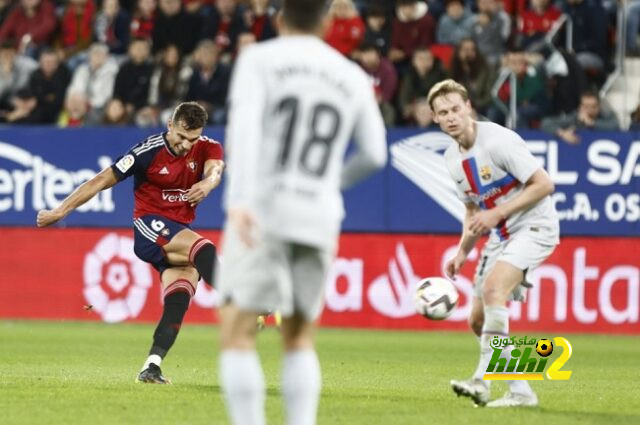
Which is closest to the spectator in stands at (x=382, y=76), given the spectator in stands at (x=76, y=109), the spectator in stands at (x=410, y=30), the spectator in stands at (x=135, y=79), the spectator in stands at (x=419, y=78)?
the spectator in stands at (x=419, y=78)

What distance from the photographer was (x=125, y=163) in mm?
10953

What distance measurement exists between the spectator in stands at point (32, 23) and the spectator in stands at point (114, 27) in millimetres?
758

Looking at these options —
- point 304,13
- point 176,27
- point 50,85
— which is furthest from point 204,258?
point 176,27

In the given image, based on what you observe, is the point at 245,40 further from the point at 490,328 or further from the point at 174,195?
the point at 490,328

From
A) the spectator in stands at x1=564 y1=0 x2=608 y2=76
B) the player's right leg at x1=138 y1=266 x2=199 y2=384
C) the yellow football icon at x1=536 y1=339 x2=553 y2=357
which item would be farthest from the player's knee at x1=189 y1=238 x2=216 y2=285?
the spectator in stands at x1=564 y1=0 x2=608 y2=76

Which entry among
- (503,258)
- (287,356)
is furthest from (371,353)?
(287,356)

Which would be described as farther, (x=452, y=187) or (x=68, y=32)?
(x=68, y=32)

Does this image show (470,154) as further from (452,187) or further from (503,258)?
(452,187)

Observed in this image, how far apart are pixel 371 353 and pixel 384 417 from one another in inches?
234

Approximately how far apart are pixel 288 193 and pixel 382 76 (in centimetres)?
1330

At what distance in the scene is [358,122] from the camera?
20.7 ft

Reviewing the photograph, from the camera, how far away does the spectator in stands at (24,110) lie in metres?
20.0

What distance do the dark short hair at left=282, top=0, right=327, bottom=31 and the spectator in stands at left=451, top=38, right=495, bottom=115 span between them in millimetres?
12681

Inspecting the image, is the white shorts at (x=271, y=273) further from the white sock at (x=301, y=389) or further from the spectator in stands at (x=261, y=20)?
the spectator in stands at (x=261, y=20)
